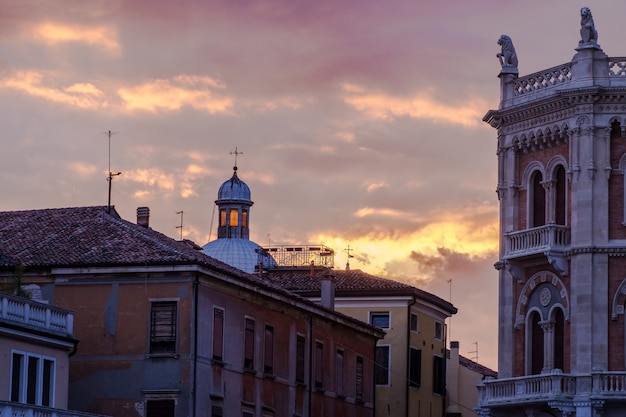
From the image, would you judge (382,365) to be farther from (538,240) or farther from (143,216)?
(538,240)

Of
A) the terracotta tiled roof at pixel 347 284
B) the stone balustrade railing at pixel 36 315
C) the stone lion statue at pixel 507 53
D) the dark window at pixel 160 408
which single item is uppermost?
the stone lion statue at pixel 507 53

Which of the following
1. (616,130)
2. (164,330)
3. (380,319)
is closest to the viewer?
(164,330)

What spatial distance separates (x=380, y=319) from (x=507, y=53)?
23.6 meters

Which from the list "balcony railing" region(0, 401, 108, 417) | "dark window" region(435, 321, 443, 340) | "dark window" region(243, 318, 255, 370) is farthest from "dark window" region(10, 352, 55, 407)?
"dark window" region(435, 321, 443, 340)

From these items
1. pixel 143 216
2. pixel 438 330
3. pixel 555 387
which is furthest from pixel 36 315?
pixel 438 330

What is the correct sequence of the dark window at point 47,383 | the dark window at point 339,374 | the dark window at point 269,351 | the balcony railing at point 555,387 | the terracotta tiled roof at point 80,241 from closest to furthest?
the dark window at point 47,383 < the terracotta tiled roof at point 80,241 < the balcony railing at point 555,387 < the dark window at point 269,351 < the dark window at point 339,374

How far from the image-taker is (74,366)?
68.4 meters

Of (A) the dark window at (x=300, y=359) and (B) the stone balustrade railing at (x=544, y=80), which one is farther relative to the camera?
(A) the dark window at (x=300, y=359)

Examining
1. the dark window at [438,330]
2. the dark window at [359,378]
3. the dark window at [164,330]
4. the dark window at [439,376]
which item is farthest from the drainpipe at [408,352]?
the dark window at [164,330]

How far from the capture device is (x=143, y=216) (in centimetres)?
8044

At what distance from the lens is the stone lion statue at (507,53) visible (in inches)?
3083

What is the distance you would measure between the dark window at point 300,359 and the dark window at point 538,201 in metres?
11.5

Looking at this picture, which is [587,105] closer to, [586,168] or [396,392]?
[586,168]

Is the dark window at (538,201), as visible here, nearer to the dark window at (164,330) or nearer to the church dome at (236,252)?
the dark window at (164,330)
